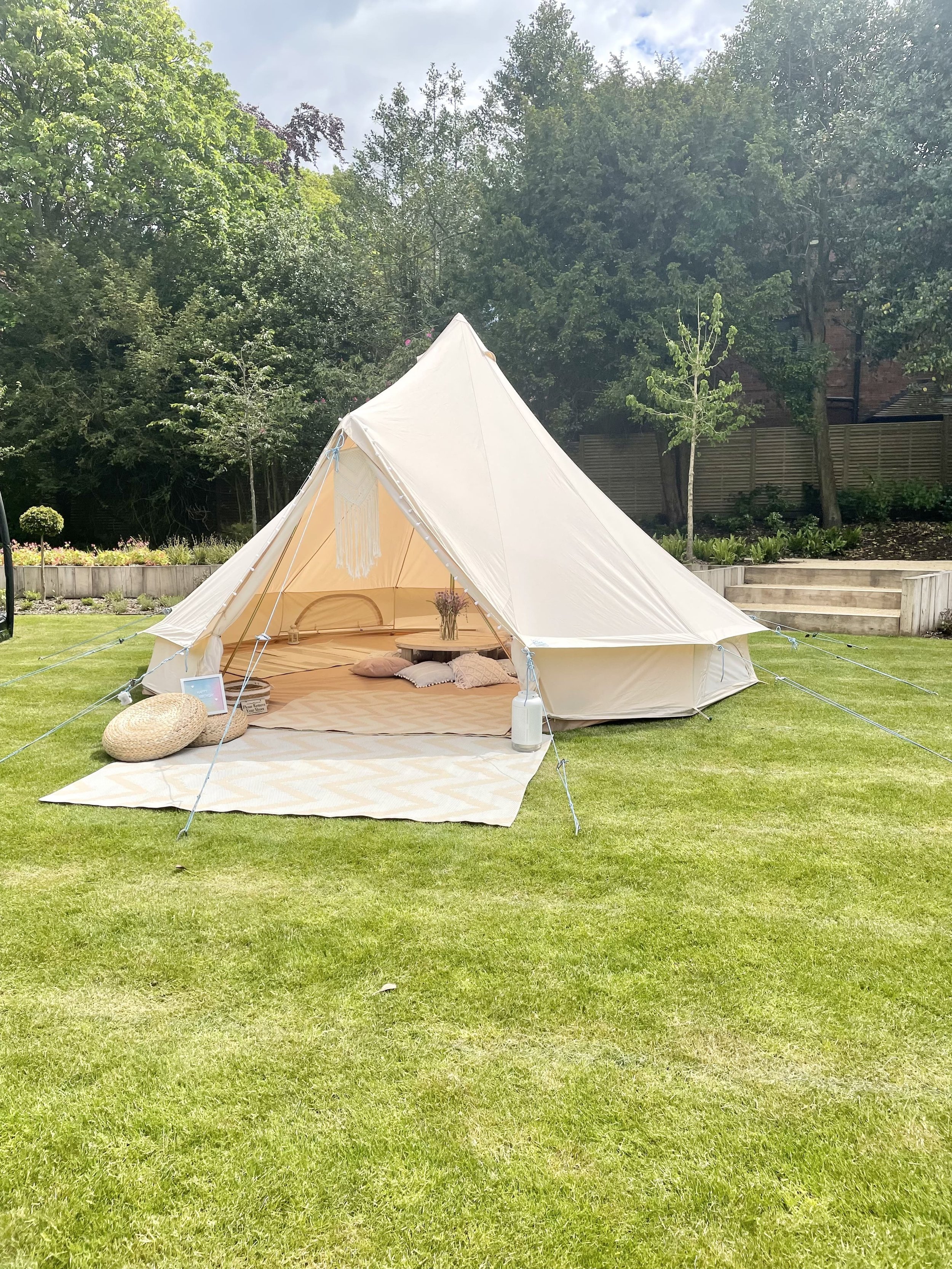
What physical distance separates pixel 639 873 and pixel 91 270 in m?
17.0

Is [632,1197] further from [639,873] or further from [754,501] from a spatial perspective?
[754,501]

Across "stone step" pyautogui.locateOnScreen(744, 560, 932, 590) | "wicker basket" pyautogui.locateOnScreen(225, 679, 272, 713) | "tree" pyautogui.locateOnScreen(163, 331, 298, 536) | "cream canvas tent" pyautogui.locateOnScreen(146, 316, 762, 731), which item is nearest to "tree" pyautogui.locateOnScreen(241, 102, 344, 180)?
"tree" pyautogui.locateOnScreen(163, 331, 298, 536)

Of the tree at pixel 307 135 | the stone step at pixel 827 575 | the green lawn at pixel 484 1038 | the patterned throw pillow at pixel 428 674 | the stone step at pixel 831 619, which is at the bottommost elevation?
the green lawn at pixel 484 1038

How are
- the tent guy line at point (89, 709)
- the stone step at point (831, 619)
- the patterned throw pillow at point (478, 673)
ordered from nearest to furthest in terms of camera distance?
the tent guy line at point (89, 709) < the patterned throw pillow at point (478, 673) < the stone step at point (831, 619)

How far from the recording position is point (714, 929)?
8.23 feet

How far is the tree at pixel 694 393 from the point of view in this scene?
11.4m

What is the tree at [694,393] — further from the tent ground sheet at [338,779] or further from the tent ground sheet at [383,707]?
the tent ground sheet at [338,779]

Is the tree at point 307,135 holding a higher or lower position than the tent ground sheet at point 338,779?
higher

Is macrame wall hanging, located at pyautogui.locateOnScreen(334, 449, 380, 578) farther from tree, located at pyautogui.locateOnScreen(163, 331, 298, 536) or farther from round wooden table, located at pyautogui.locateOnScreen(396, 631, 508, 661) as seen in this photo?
tree, located at pyautogui.locateOnScreen(163, 331, 298, 536)

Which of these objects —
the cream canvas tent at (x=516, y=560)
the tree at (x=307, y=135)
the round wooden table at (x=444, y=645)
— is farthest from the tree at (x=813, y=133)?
the tree at (x=307, y=135)

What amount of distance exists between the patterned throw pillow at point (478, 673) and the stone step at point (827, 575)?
207 inches

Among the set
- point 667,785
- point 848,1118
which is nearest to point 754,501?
point 667,785

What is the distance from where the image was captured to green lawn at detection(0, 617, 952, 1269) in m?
1.48

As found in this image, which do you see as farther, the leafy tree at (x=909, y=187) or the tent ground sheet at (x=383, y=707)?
the leafy tree at (x=909, y=187)
